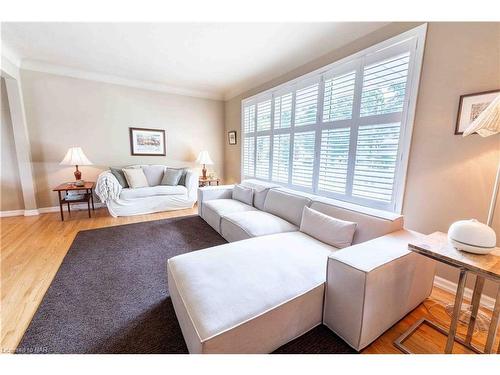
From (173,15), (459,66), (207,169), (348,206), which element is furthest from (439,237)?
(207,169)

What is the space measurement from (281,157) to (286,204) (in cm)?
127

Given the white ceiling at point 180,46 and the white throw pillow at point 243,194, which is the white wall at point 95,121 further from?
the white throw pillow at point 243,194

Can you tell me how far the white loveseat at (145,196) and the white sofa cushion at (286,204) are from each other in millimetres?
2045

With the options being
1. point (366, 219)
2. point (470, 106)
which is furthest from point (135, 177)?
point (470, 106)

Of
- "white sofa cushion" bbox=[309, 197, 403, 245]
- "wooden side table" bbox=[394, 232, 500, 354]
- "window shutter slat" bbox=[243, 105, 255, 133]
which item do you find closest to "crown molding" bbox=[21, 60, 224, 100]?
"window shutter slat" bbox=[243, 105, 255, 133]

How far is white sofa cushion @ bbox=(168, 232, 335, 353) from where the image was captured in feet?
3.23

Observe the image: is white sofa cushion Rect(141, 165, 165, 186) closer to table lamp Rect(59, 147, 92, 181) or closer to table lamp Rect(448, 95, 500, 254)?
table lamp Rect(59, 147, 92, 181)

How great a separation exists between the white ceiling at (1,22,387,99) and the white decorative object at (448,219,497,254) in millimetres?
2106

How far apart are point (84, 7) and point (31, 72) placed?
9.48ft

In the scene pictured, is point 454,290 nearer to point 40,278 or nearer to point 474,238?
point 474,238

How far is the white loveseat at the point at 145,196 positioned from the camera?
137 inches

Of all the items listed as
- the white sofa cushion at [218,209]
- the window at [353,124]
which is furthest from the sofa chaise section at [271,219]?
the window at [353,124]

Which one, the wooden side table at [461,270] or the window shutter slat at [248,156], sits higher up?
the window shutter slat at [248,156]

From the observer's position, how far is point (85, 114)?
3.82 m
